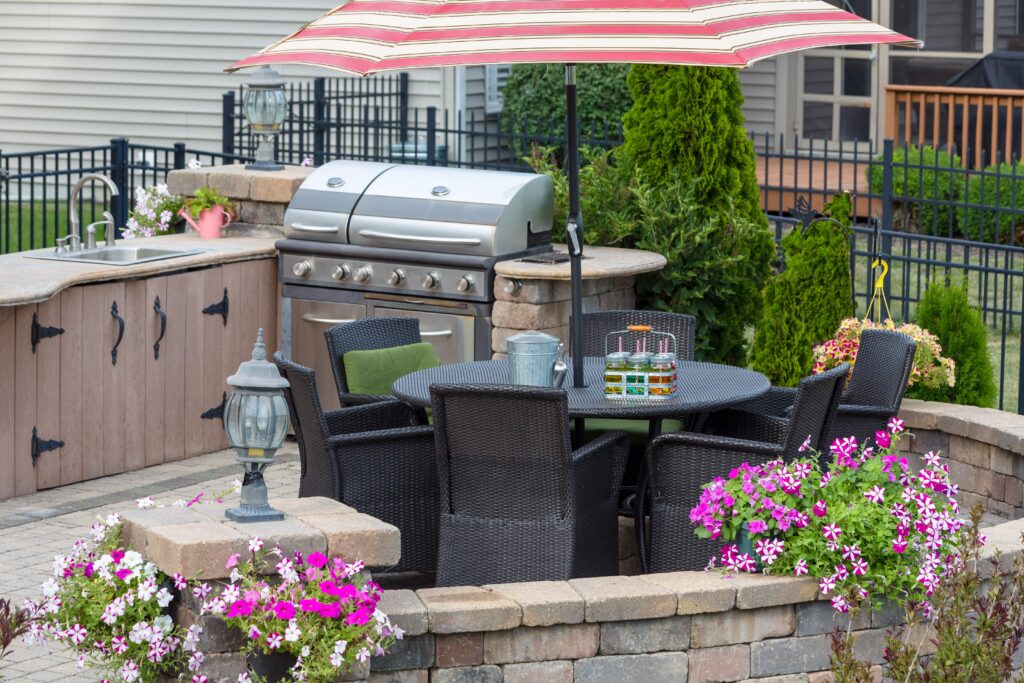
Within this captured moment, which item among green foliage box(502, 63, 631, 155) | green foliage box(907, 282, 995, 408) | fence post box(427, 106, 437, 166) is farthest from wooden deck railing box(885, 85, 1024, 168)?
green foliage box(907, 282, 995, 408)

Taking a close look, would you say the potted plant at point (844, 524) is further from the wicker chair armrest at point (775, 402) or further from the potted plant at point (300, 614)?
the wicker chair armrest at point (775, 402)

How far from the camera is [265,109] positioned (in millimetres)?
9961

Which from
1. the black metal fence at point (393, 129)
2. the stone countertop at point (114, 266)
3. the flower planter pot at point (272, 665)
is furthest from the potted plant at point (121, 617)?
the black metal fence at point (393, 129)

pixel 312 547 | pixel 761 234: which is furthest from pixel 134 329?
pixel 312 547

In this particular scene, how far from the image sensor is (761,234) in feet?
31.2

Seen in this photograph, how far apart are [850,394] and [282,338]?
137 inches

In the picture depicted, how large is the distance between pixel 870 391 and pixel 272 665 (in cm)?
319

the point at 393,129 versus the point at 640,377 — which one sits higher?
the point at 393,129

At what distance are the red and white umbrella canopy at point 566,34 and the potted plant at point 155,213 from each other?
3905 millimetres

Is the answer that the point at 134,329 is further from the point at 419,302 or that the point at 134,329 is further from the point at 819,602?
the point at 819,602

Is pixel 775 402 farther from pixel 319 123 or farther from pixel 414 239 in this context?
pixel 319 123

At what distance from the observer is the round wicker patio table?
6004 mm

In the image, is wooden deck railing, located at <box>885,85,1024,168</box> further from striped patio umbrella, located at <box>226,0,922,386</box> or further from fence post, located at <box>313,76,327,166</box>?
striped patio umbrella, located at <box>226,0,922,386</box>

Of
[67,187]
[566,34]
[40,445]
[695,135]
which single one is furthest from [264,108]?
[566,34]
